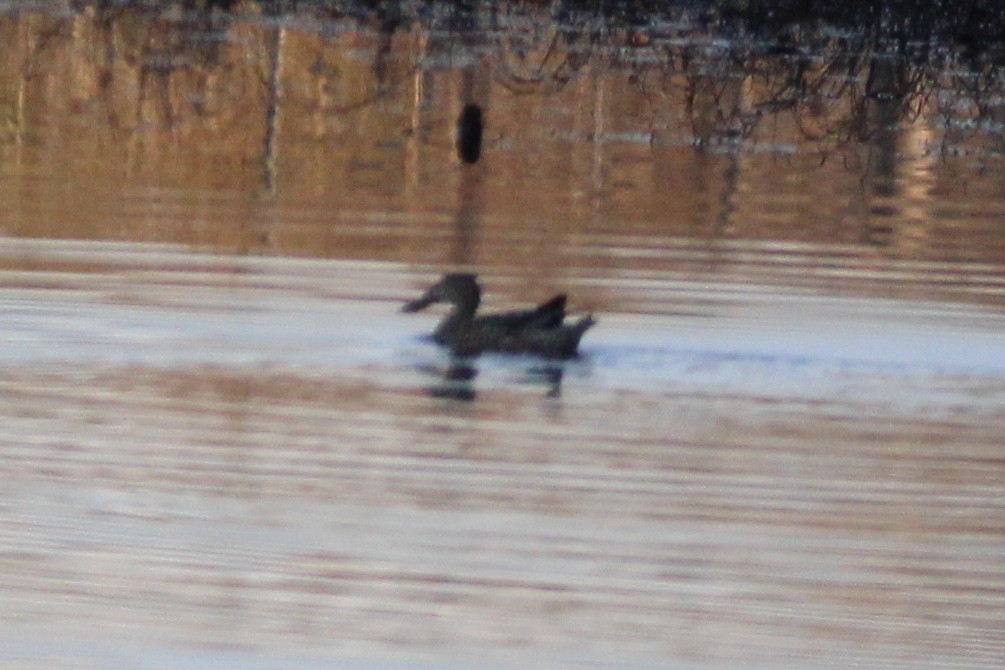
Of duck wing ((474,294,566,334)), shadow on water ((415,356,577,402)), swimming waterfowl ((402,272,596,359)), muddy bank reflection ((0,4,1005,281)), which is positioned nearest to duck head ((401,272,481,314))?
swimming waterfowl ((402,272,596,359))

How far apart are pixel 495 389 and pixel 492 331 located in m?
0.71

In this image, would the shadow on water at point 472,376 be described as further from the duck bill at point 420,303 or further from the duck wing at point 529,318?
the duck bill at point 420,303

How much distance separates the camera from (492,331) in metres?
12.7

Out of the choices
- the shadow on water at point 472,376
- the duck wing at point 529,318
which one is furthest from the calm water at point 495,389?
the duck wing at point 529,318

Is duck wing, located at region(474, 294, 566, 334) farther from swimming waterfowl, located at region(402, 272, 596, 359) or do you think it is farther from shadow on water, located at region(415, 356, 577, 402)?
shadow on water, located at region(415, 356, 577, 402)

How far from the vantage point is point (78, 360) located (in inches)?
463

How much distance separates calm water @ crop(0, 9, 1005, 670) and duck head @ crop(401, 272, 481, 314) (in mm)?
127

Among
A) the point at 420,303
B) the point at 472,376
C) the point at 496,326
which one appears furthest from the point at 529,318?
the point at 420,303

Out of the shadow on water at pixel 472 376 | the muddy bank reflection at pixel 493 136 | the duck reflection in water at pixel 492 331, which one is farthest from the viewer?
the muddy bank reflection at pixel 493 136

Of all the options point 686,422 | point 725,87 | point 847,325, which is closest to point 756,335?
point 847,325

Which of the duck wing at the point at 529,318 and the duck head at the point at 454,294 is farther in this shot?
the duck head at the point at 454,294

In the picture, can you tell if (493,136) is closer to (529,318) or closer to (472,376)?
(529,318)

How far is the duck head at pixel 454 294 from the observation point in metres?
13.0

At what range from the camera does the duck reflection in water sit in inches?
483
